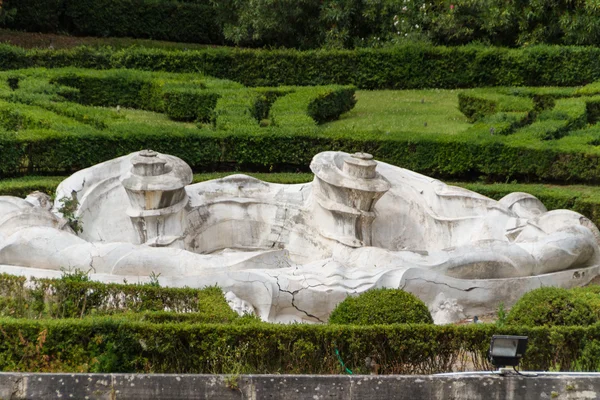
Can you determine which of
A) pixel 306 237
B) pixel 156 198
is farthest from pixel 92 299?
pixel 306 237

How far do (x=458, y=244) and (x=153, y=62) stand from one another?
1763 cm

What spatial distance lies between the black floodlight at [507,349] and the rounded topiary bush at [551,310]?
2315mm

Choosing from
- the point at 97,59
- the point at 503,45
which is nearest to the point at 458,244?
the point at 97,59

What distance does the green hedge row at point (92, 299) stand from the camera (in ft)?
40.2

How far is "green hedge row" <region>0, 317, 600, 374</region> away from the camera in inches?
434

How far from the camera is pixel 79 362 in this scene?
10969 millimetres

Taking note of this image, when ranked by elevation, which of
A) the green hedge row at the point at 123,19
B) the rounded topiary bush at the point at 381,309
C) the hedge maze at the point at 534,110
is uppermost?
the rounded topiary bush at the point at 381,309

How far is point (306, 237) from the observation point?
605 inches

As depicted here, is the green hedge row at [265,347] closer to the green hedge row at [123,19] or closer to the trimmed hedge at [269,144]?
the trimmed hedge at [269,144]

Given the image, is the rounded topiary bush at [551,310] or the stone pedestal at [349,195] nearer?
the rounded topiary bush at [551,310]

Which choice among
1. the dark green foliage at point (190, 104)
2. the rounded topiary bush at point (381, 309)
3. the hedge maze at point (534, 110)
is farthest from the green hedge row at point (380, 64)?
the rounded topiary bush at point (381, 309)

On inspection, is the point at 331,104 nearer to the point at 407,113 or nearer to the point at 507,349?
the point at 407,113

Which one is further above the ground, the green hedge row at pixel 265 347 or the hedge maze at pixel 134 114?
the green hedge row at pixel 265 347

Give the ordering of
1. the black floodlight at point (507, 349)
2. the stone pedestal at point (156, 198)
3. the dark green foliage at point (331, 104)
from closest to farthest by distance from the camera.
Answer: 1. the black floodlight at point (507, 349)
2. the stone pedestal at point (156, 198)
3. the dark green foliage at point (331, 104)
